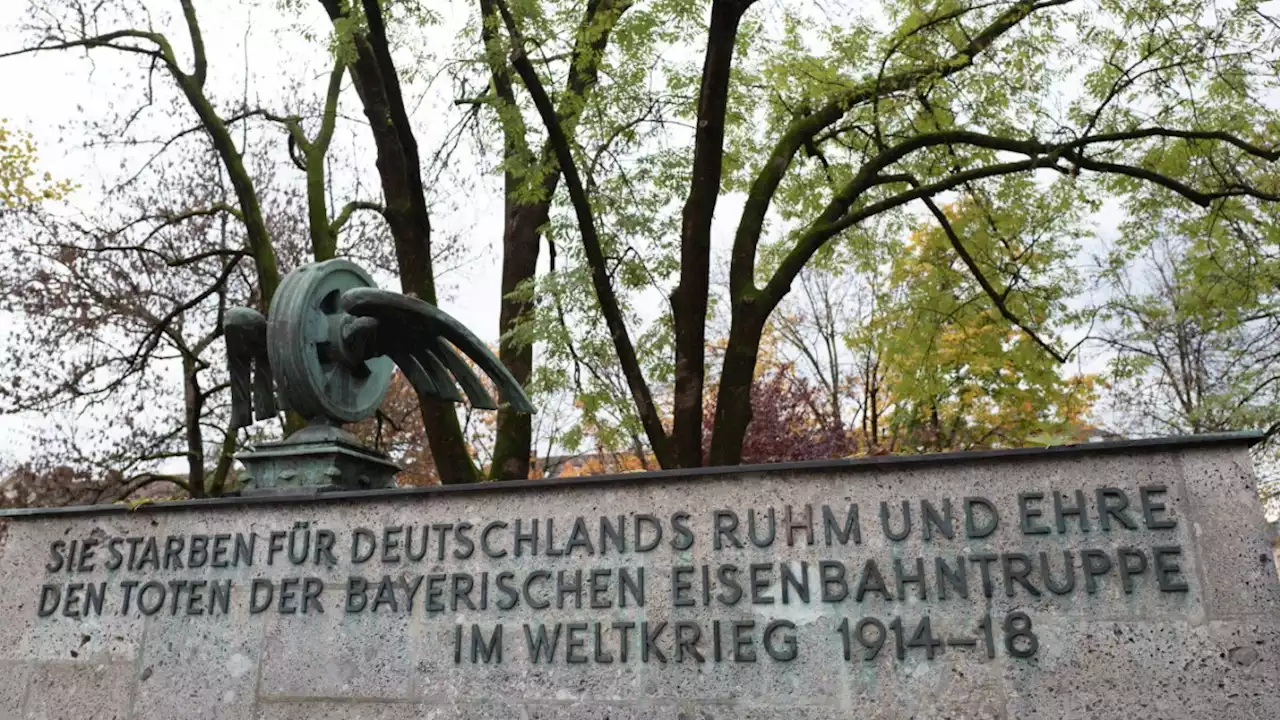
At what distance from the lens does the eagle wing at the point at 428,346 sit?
6.25 meters

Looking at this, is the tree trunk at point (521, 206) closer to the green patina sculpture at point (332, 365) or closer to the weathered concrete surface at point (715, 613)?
the green patina sculpture at point (332, 365)

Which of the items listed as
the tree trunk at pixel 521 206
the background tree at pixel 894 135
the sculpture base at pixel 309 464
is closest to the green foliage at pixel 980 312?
the background tree at pixel 894 135

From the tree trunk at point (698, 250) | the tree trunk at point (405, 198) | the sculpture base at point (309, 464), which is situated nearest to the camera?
the sculpture base at point (309, 464)

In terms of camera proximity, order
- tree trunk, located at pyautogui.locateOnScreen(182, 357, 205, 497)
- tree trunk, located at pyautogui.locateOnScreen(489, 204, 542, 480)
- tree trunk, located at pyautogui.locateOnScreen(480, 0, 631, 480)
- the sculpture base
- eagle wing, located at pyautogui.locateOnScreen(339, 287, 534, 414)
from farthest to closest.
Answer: tree trunk, located at pyautogui.locateOnScreen(182, 357, 205, 497), tree trunk, located at pyautogui.locateOnScreen(489, 204, 542, 480), tree trunk, located at pyautogui.locateOnScreen(480, 0, 631, 480), eagle wing, located at pyautogui.locateOnScreen(339, 287, 534, 414), the sculpture base

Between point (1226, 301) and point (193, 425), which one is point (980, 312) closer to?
point (1226, 301)

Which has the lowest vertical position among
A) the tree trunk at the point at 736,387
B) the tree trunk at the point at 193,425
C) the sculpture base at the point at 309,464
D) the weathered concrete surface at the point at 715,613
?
the weathered concrete surface at the point at 715,613

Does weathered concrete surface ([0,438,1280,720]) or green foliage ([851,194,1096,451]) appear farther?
green foliage ([851,194,1096,451])

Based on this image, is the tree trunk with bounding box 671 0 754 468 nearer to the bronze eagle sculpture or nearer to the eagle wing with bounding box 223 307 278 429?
the bronze eagle sculpture

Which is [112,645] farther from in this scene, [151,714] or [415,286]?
[415,286]

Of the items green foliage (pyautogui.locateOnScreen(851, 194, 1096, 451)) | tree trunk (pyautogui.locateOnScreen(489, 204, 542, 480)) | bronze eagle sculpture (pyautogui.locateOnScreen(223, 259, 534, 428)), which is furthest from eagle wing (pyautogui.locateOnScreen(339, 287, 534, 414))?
green foliage (pyautogui.locateOnScreen(851, 194, 1096, 451))

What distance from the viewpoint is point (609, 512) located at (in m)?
5.35

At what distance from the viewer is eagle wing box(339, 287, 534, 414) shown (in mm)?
6250

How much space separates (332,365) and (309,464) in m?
0.70

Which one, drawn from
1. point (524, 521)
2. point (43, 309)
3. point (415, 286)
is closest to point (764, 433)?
point (415, 286)
